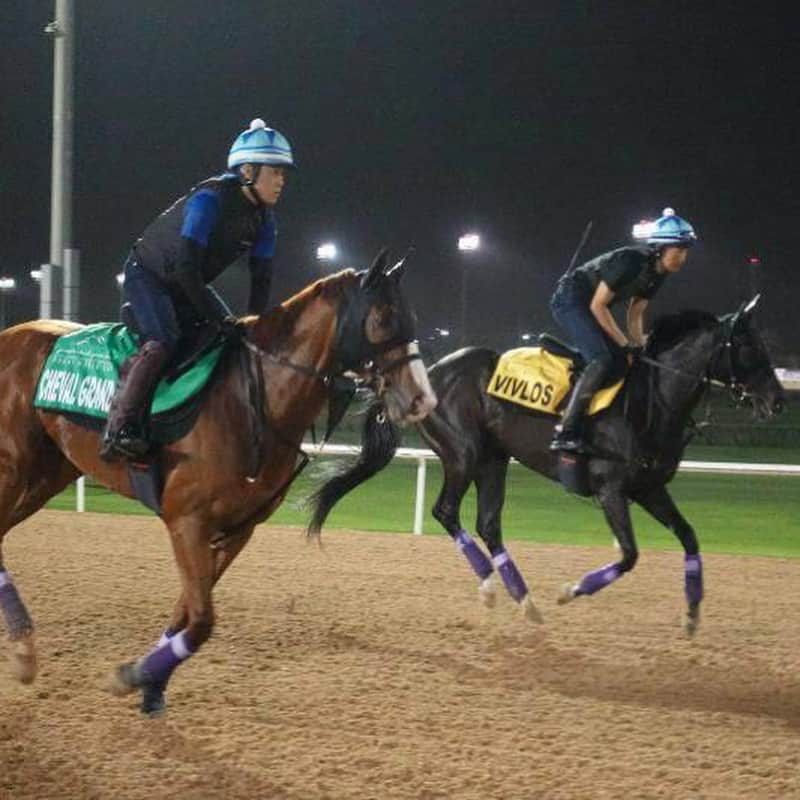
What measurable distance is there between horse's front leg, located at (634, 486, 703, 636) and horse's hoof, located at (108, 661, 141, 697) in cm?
366

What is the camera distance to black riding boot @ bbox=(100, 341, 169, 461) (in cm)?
508

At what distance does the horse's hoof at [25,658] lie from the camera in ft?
18.2

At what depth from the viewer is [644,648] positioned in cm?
697

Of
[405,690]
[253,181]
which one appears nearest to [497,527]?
[405,690]

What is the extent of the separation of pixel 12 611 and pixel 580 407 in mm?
3830

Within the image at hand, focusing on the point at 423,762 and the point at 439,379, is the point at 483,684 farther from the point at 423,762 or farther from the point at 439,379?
the point at 439,379

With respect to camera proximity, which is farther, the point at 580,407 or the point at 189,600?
the point at 580,407

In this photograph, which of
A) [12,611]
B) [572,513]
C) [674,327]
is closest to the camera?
[12,611]

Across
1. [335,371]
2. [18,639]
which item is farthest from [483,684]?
[18,639]

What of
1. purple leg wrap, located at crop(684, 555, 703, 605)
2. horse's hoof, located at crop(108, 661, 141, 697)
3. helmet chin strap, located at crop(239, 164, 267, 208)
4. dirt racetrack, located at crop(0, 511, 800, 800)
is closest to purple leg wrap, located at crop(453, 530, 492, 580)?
dirt racetrack, located at crop(0, 511, 800, 800)

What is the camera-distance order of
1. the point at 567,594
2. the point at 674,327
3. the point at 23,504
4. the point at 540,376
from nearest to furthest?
the point at 23,504
the point at 567,594
the point at 674,327
the point at 540,376

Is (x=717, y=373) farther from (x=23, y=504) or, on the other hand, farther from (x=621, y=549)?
(x=23, y=504)

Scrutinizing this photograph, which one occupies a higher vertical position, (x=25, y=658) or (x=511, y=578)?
(x=25, y=658)

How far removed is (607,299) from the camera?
24.8 feet
